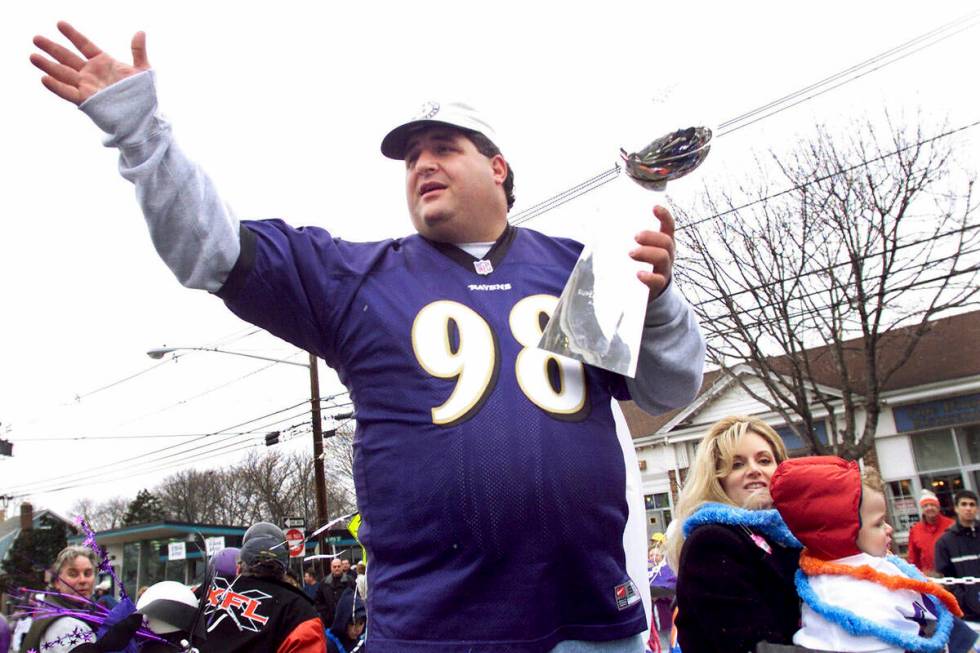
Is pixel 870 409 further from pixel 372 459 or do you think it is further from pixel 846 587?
pixel 372 459

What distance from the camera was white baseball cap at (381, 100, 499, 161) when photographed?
2.13 metres

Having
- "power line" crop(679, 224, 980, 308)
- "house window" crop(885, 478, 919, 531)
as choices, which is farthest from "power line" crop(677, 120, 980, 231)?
"house window" crop(885, 478, 919, 531)

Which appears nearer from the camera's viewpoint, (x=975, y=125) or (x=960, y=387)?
(x=975, y=125)

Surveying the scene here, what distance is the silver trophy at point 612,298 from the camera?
5.72ft

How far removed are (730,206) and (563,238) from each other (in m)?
14.4

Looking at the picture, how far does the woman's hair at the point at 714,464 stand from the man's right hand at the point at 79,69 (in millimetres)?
2510

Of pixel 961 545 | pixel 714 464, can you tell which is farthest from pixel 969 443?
pixel 714 464

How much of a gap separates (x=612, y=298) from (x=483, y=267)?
15.0 inches

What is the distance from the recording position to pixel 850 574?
247 centimetres

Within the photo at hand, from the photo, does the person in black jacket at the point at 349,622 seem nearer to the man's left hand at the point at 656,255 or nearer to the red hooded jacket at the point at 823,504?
the red hooded jacket at the point at 823,504

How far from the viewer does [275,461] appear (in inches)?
2453

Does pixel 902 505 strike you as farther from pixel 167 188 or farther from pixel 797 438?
pixel 167 188

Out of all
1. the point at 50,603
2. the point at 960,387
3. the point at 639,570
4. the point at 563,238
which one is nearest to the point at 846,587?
the point at 639,570

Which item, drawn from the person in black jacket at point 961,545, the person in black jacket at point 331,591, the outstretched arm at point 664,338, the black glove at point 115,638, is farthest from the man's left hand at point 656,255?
the person in black jacket at point 331,591
